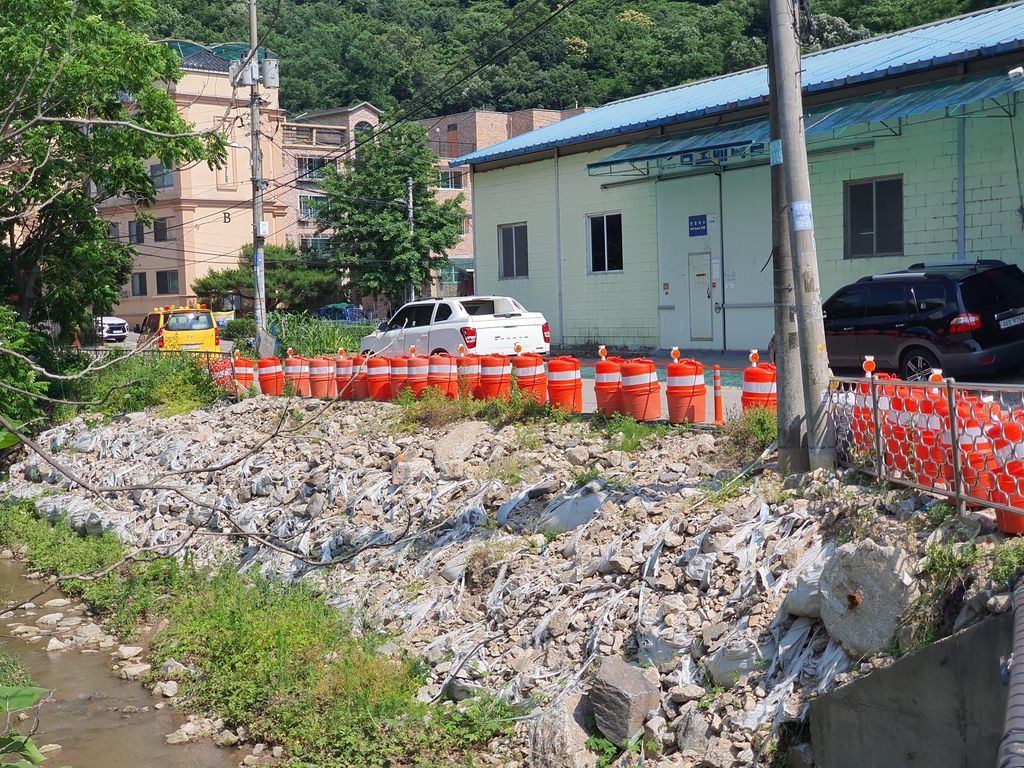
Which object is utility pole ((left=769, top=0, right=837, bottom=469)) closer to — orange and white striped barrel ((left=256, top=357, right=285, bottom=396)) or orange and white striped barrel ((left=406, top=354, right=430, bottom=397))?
orange and white striped barrel ((left=406, top=354, right=430, bottom=397))

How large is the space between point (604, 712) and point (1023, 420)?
358cm

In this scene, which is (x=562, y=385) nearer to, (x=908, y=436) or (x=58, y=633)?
(x=908, y=436)

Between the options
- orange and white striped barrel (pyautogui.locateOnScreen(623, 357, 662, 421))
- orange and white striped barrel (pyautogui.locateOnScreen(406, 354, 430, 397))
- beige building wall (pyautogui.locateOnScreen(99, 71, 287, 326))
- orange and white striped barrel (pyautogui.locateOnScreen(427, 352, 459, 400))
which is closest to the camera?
orange and white striped barrel (pyautogui.locateOnScreen(623, 357, 662, 421))

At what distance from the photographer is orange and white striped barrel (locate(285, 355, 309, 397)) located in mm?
17984

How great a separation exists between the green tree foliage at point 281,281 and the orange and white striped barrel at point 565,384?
Answer: 3887 centimetres

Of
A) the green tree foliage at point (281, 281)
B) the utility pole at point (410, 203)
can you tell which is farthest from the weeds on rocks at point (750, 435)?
the green tree foliage at point (281, 281)

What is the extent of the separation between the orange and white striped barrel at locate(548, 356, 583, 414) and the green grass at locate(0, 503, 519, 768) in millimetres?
4046

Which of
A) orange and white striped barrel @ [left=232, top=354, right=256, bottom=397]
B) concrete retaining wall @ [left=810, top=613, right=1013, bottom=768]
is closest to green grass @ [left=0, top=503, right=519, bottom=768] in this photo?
concrete retaining wall @ [left=810, top=613, right=1013, bottom=768]

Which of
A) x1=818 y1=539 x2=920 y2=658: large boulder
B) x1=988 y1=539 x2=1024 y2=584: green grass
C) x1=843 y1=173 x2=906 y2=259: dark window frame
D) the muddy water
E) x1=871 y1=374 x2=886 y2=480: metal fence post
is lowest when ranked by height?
the muddy water

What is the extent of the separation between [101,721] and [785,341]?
7.83 meters

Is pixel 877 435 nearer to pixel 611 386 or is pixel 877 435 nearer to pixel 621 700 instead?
pixel 621 700

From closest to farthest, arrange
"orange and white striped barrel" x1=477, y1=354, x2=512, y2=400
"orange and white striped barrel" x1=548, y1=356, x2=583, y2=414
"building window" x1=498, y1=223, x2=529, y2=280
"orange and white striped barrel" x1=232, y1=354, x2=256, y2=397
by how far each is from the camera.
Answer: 1. "orange and white striped barrel" x1=548, y1=356, x2=583, y2=414
2. "orange and white striped barrel" x1=477, y1=354, x2=512, y2=400
3. "orange and white striped barrel" x1=232, y1=354, x2=256, y2=397
4. "building window" x1=498, y1=223, x2=529, y2=280

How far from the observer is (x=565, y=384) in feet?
43.2

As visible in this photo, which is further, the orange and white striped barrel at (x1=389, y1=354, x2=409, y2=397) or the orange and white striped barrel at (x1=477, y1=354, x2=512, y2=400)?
the orange and white striped barrel at (x1=389, y1=354, x2=409, y2=397)
